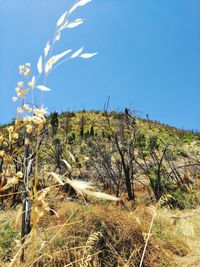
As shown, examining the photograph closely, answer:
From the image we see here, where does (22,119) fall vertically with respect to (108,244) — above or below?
above

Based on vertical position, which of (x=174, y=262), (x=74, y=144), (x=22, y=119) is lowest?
(x=174, y=262)

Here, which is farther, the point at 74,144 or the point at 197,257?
the point at 74,144

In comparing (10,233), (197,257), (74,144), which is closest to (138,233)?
(197,257)

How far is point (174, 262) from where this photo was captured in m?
5.33

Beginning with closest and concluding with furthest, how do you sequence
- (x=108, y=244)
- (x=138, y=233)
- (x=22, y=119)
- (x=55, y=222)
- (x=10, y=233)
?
(x=22, y=119)
(x=108, y=244)
(x=138, y=233)
(x=10, y=233)
(x=55, y=222)

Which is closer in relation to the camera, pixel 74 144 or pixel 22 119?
pixel 22 119

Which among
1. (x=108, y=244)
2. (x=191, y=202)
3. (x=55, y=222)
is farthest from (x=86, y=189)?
(x=191, y=202)

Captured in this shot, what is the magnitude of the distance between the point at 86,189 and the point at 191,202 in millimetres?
9150

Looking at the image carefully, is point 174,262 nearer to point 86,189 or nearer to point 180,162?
point 86,189

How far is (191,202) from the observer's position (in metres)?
9.55

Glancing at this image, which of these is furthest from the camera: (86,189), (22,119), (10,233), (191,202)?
(191,202)

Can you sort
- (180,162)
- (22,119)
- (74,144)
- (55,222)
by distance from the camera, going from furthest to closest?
(74,144) < (180,162) < (55,222) < (22,119)

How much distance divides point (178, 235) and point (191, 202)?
3.50 metres

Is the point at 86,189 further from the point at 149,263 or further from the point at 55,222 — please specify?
the point at 55,222
